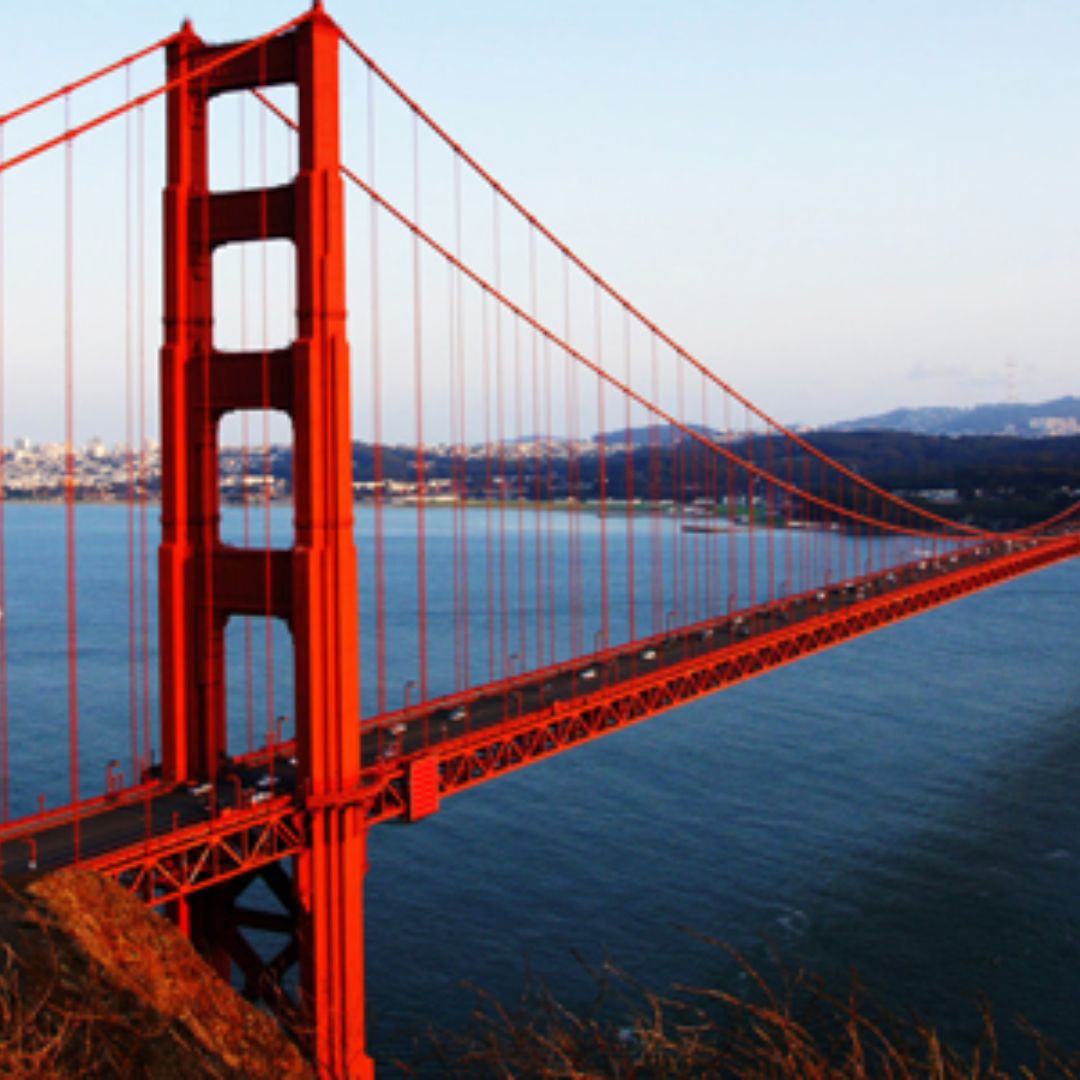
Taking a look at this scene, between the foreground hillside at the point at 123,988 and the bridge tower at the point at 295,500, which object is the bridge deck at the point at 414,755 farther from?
the foreground hillside at the point at 123,988

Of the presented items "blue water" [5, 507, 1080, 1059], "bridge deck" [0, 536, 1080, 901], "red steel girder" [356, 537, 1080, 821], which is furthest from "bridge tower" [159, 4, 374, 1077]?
"blue water" [5, 507, 1080, 1059]

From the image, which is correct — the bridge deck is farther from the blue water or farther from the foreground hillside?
the blue water

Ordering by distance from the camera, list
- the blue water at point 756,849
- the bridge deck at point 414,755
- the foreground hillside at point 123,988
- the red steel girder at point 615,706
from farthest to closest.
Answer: the blue water at point 756,849 → the red steel girder at point 615,706 → the bridge deck at point 414,755 → the foreground hillside at point 123,988

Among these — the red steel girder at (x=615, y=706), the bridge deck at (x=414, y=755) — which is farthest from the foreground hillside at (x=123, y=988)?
the red steel girder at (x=615, y=706)

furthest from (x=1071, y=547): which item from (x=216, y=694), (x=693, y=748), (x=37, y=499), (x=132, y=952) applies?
(x=37, y=499)

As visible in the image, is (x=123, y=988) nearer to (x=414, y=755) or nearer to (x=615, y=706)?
(x=414, y=755)

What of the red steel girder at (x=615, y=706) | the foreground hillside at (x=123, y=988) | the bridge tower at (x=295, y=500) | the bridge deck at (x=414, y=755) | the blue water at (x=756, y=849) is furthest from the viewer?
the blue water at (x=756, y=849)

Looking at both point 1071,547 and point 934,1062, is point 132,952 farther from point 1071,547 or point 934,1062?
point 1071,547
